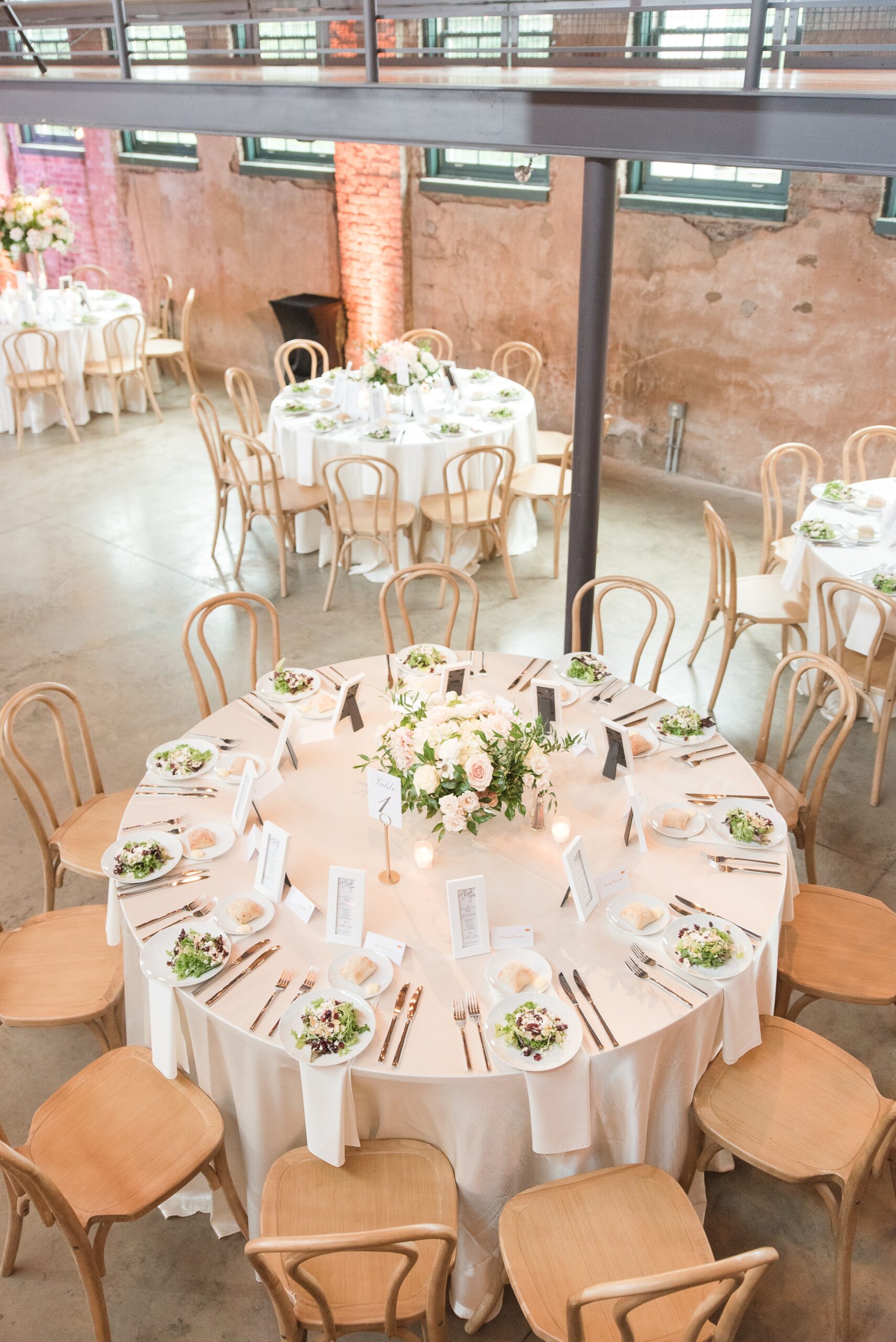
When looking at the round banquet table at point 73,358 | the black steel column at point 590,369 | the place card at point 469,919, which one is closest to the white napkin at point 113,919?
the place card at point 469,919

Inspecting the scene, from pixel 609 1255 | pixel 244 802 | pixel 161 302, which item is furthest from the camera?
pixel 161 302

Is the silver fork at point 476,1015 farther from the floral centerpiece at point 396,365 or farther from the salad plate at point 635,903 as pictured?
the floral centerpiece at point 396,365

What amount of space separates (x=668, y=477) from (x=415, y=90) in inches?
171

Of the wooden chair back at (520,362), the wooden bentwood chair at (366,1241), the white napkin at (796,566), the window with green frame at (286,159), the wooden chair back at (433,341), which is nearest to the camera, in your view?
the wooden bentwood chair at (366,1241)

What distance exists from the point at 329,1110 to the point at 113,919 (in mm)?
920

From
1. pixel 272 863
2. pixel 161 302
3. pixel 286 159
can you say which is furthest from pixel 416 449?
→ pixel 161 302

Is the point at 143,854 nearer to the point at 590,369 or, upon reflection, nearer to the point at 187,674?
the point at 187,674

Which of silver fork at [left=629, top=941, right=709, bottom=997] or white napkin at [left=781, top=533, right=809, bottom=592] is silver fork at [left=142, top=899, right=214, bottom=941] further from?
white napkin at [left=781, top=533, right=809, bottom=592]

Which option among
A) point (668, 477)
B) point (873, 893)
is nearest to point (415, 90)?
point (873, 893)

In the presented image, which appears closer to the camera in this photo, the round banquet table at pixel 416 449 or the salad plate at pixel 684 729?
the salad plate at pixel 684 729

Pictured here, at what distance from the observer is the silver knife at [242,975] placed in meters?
2.55

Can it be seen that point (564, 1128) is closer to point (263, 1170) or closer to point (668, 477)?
point (263, 1170)

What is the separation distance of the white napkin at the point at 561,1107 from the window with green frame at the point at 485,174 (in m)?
6.72

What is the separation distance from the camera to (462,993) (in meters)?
2.57
